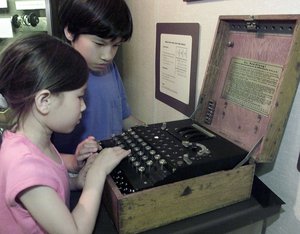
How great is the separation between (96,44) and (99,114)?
256 mm

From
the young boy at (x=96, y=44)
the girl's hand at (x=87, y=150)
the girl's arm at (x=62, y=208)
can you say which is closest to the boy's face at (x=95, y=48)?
the young boy at (x=96, y=44)

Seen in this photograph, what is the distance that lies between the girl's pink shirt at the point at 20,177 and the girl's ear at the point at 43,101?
0.24ft

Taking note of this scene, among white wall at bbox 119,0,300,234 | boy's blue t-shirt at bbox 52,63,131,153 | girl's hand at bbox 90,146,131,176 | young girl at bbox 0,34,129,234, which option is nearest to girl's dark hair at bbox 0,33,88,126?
young girl at bbox 0,34,129,234

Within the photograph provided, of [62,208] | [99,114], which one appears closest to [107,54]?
[99,114]

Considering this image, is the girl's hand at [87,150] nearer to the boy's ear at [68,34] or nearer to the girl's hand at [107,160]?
the girl's hand at [107,160]

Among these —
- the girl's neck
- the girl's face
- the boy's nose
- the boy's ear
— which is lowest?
the girl's neck

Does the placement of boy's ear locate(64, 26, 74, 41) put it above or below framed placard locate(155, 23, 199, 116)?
above

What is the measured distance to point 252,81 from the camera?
66 centimetres

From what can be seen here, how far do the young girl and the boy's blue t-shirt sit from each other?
282 mm

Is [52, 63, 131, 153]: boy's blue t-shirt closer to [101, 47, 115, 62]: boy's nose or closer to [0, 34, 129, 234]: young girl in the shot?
[101, 47, 115, 62]: boy's nose

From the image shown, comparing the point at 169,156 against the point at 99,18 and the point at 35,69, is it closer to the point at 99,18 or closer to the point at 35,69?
the point at 35,69

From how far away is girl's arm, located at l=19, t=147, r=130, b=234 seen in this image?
51cm

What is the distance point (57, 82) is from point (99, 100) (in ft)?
1.34

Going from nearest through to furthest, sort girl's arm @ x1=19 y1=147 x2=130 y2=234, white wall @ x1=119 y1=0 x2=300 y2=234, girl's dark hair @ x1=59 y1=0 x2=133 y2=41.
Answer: girl's arm @ x1=19 y1=147 x2=130 y2=234 < white wall @ x1=119 y1=0 x2=300 y2=234 < girl's dark hair @ x1=59 y1=0 x2=133 y2=41
